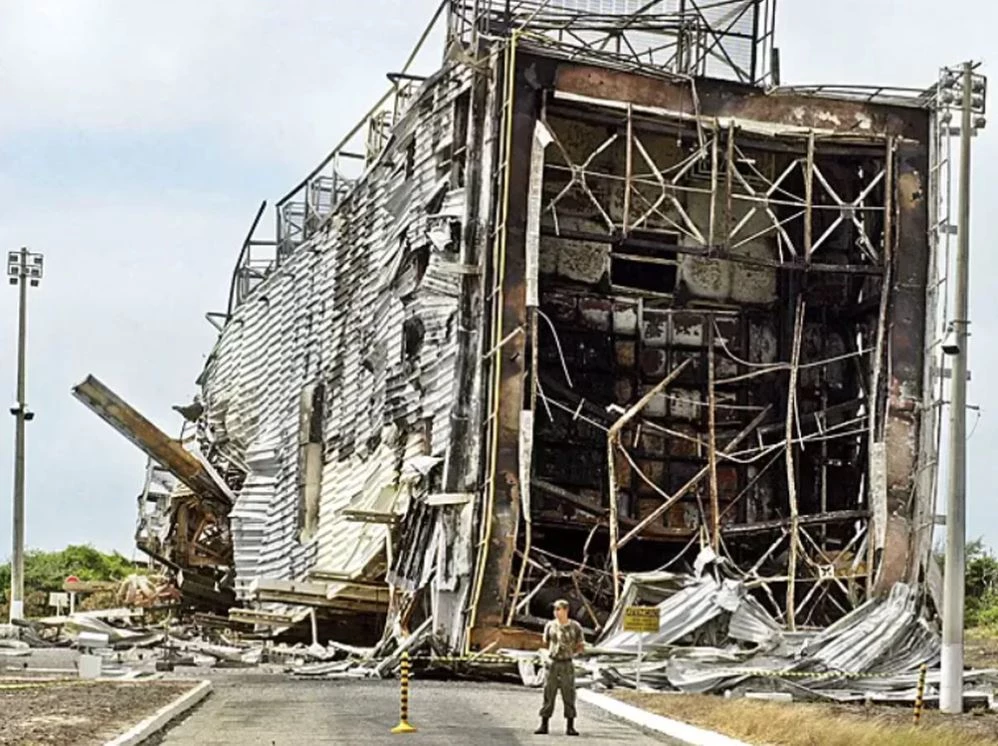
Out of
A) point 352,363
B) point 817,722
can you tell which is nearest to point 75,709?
point 817,722

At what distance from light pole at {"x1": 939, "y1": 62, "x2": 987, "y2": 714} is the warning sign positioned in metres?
3.70

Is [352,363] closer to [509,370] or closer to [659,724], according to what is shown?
[509,370]

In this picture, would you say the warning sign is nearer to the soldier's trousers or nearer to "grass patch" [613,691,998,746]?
"grass patch" [613,691,998,746]

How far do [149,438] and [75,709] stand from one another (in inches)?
1192

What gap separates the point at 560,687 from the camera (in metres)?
18.5

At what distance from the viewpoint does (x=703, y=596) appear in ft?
97.1

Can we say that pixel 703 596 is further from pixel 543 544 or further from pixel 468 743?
pixel 468 743

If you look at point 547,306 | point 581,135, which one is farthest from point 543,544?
point 581,135

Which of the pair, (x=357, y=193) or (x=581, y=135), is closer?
(x=581, y=135)

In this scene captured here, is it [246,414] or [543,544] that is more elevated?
[246,414]

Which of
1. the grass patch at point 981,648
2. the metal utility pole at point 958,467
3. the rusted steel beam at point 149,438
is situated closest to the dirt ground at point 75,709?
the metal utility pole at point 958,467

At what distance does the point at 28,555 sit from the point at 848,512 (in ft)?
243

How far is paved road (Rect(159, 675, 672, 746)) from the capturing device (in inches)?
663

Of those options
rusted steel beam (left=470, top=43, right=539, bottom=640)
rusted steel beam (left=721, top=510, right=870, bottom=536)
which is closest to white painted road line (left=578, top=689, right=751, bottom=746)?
rusted steel beam (left=470, top=43, right=539, bottom=640)
